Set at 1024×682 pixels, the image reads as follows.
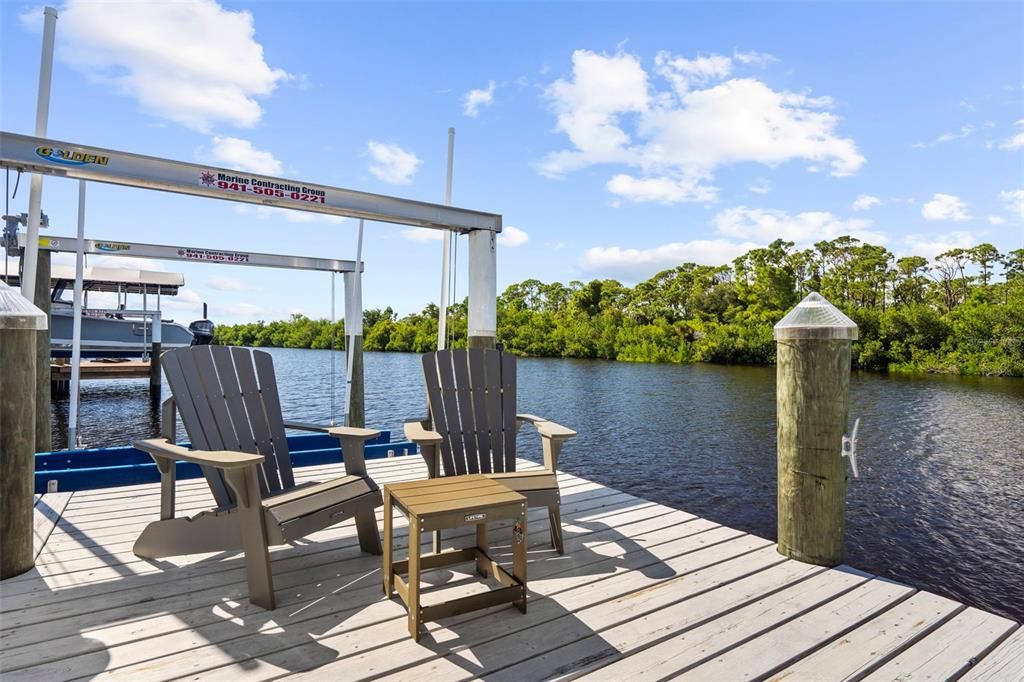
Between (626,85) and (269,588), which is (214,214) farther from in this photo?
(626,85)

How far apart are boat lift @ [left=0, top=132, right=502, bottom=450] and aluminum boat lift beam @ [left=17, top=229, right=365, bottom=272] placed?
0.04 feet

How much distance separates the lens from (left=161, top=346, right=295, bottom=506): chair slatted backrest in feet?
6.93

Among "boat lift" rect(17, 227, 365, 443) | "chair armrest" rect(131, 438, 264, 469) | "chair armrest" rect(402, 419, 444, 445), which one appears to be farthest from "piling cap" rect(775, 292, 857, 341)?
"boat lift" rect(17, 227, 365, 443)

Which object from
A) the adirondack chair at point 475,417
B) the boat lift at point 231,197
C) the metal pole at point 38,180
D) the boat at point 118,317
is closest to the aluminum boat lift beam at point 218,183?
the boat lift at point 231,197

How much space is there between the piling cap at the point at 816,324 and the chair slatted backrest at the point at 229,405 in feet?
7.19

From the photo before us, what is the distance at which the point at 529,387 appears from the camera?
2088 cm

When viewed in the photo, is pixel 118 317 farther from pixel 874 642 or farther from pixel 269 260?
pixel 874 642

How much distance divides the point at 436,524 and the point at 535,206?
30.8ft

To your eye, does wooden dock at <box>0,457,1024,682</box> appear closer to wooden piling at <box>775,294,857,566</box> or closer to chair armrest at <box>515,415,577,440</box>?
wooden piling at <box>775,294,857,566</box>

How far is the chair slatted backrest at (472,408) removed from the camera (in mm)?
2537

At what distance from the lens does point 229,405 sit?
2273 millimetres

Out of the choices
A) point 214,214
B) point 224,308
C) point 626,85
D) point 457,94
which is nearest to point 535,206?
point 626,85

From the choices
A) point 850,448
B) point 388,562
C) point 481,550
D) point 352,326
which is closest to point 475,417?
point 481,550

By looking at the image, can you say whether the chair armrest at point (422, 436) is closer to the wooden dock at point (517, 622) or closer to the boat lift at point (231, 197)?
the wooden dock at point (517, 622)
